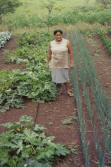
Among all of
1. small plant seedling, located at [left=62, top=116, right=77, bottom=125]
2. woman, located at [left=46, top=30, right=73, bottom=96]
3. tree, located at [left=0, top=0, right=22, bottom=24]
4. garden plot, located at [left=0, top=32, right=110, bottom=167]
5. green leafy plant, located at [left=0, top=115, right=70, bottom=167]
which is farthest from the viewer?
tree, located at [left=0, top=0, right=22, bottom=24]

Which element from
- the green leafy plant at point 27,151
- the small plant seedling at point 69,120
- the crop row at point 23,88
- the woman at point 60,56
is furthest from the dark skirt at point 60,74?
the green leafy plant at point 27,151

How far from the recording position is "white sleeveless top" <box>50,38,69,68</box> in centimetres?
491

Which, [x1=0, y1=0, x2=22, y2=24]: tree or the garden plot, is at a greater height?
[x1=0, y1=0, x2=22, y2=24]: tree

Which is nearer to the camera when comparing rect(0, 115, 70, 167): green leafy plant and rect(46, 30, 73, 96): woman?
rect(0, 115, 70, 167): green leafy plant

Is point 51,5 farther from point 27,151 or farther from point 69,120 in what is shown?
point 27,151

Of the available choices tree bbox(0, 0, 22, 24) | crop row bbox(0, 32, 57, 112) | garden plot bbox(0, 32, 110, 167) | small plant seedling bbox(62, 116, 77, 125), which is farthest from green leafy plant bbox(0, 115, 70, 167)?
tree bbox(0, 0, 22, 24)

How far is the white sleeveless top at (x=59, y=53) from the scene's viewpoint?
491 centimetres

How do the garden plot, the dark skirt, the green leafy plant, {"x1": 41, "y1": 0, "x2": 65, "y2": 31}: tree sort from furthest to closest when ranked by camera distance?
1. {"x1": 41, "y1": 0, "x2": 65, "y2": 31}: tree
2. the dark skirt
3. the garden plot
4. the green leafy plant

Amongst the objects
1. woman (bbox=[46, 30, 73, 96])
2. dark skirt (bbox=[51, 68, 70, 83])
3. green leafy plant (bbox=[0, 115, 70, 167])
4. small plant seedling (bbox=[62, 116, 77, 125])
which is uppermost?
woman (bbox=[46, 30, 73, 96])

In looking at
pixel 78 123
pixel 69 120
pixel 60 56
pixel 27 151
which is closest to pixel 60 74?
pixel 60 56

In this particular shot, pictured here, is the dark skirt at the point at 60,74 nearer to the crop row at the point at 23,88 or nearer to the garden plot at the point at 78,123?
the crop row at the point at 23,88

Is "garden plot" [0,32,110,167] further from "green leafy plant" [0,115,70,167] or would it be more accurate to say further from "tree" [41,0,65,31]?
"tree" [41,0,65,31]

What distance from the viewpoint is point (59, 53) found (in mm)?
4965

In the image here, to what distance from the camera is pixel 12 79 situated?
5309 mm
